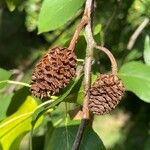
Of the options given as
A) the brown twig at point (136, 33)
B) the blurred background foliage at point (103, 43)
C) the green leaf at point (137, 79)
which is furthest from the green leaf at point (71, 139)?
the brown twig at point (136, 33)

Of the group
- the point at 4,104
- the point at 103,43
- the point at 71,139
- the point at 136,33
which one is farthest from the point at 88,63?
the point at 136,33

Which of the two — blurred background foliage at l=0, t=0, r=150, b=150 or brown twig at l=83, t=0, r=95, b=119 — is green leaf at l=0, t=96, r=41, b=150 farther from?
brown twig at l=83, t=0, r=95, b=119

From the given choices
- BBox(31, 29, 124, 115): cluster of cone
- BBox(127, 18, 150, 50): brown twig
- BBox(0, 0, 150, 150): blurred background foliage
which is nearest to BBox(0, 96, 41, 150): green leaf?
BBox(0, 0, 150, 150): blurred background foliage

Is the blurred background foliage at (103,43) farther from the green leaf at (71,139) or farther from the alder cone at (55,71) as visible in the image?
the alder cone at (55,71)

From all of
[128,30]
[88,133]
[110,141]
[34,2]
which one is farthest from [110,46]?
[110,141]

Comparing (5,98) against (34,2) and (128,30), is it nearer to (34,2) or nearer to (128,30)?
(34,2)

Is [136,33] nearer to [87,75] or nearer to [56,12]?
[56,12]

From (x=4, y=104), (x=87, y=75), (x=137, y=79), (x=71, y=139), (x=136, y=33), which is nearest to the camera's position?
(x=87, y=75)
